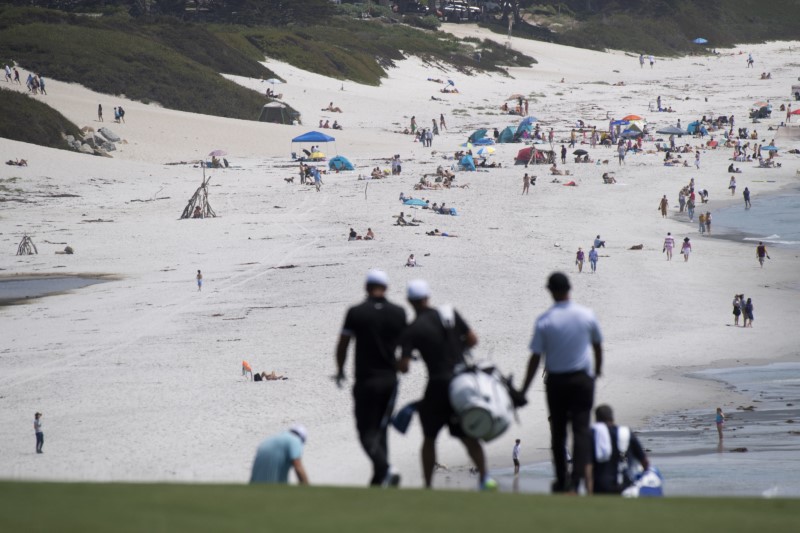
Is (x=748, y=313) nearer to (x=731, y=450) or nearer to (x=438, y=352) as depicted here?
(x=731, y=450)

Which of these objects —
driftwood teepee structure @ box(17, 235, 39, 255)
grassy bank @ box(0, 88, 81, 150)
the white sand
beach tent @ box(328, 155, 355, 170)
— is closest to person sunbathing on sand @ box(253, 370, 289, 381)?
the white sand

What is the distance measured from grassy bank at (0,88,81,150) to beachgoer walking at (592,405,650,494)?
46269mm

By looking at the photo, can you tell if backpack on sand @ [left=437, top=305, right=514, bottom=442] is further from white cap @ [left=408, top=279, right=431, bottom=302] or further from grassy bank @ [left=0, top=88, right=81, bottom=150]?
grassy bank @ [left=0, top=88, right=81, bottom=150]

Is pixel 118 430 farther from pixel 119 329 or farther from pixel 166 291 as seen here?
pixel 166 291

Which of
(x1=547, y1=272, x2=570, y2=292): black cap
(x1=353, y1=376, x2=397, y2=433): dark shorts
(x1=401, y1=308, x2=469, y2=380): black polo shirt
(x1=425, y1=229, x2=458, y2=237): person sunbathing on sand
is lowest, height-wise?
(x1=425, y1=229, x2=458, y2=237): person sunbathing on sand

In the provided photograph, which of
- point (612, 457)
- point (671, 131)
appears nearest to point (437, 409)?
point (612, 457)

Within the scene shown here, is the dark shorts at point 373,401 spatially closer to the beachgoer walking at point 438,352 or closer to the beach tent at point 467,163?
the beachgoer walking at point 438,352

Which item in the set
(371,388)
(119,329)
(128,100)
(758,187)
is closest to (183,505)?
(371,388)

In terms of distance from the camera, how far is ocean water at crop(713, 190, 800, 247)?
121 feet

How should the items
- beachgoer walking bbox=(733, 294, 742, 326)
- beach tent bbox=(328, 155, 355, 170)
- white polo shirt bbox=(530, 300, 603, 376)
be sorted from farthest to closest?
beach tent bbox=(328, 155, 355, 170) → beachgoer walking bbox=(733, 294, 742, 326) → white polo shirt bbox=(530, 300, 603, 376)

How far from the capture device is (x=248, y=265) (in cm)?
3102

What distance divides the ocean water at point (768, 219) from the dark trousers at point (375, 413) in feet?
102

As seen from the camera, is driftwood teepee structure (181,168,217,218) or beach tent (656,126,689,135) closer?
driftwood teepee structure (181,168,217,218)

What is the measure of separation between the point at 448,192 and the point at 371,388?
35856 mm
